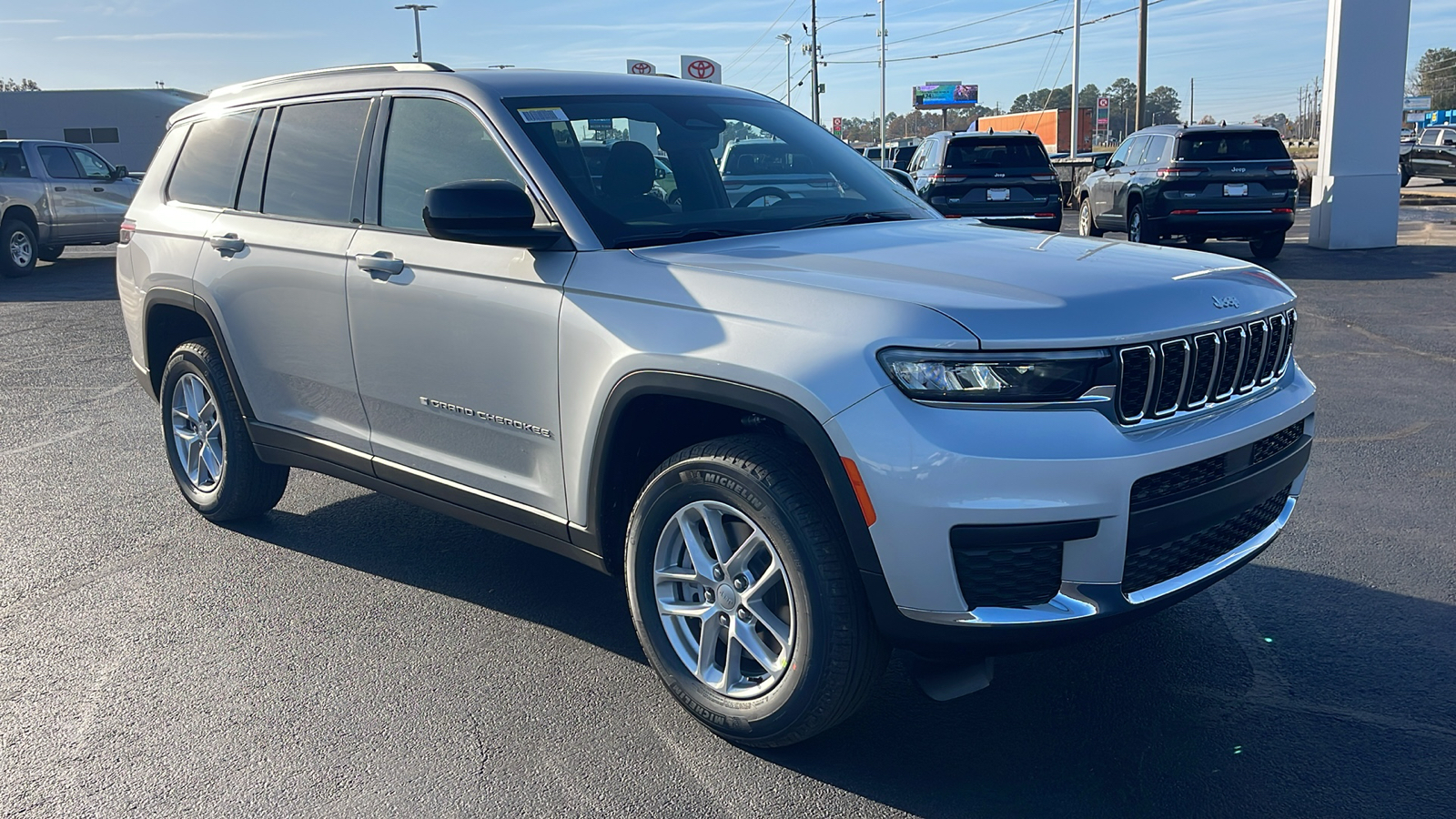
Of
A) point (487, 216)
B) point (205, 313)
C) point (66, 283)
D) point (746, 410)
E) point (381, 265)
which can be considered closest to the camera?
point (746, 410)

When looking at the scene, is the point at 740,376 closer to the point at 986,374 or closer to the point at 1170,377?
the point at 986,374

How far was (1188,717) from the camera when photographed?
3367 mm

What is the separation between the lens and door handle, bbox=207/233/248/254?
4723mm

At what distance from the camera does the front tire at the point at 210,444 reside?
5.06m

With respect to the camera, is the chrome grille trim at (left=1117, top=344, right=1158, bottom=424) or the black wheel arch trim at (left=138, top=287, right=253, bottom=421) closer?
the chrome grille trim at (left=1117, top=344, right=1158, bottom=424)

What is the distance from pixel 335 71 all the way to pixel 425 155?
81 cm

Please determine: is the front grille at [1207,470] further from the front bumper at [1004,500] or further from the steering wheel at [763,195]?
the steering wheel at [763,195]

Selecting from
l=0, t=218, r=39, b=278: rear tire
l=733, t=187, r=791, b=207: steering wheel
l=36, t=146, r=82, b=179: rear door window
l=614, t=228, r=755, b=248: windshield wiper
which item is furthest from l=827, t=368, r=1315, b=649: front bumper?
l=36, t=146, r=82, b=179: rear door window

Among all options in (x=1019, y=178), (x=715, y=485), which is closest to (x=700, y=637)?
(x=715, y=485)

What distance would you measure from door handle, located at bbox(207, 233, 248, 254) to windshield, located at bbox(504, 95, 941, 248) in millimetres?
1582

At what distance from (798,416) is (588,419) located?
80 cm

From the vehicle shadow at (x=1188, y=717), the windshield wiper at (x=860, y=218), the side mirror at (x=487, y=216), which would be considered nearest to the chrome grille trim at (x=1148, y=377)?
the vehicle shadow at (x=1188, y=717)

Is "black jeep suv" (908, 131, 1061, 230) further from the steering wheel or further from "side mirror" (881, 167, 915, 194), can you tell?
the steering wheel

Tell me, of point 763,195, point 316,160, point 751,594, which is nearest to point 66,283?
point 316,160
